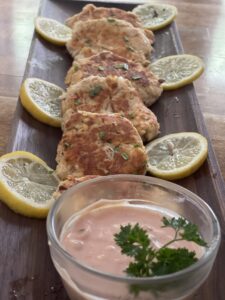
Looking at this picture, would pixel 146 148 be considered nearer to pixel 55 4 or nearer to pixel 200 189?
pixel 200 189

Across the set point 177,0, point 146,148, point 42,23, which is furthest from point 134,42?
point 177,0

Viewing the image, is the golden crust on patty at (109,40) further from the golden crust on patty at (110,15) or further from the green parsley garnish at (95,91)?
the green parsley garnish at (95,91)

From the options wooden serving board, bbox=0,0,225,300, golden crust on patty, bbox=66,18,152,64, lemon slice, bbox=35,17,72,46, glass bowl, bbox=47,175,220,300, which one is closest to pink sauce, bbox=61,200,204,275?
glass bowl, bbox=47,175,220,300

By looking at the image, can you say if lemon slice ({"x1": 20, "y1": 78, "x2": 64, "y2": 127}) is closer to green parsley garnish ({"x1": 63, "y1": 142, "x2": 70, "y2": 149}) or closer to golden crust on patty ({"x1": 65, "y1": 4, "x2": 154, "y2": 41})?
green parsley garnish ({"x1": 63, "y1": 142, "x2": 70, "y2": 149})

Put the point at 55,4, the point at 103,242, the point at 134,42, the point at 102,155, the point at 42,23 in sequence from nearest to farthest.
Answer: the point at 103,242 → the point at 102,155 → the point at 134,42 → the point at 42,23 → the point at 55,4

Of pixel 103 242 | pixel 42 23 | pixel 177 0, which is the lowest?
pixel 177 0

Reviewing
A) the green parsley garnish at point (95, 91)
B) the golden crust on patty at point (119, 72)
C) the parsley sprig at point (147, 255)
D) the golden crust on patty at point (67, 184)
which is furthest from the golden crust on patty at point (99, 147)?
the parsley sprig at point (147, 255)

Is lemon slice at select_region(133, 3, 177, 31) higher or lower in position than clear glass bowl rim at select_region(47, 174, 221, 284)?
lower

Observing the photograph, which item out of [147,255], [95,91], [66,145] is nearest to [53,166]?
[66,145]
